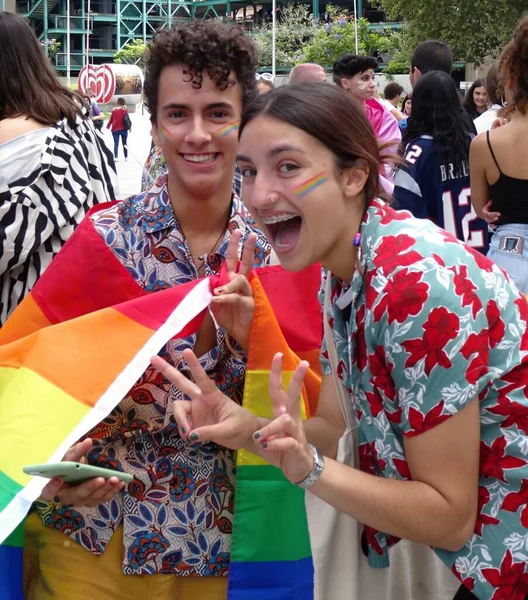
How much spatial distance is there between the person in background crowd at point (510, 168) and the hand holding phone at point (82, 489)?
283 cm

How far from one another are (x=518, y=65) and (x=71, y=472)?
127 inches

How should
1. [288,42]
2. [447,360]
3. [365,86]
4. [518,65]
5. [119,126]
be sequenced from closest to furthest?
[447,360] → [518,65] → [365,86] → [119,126] → [288,42]

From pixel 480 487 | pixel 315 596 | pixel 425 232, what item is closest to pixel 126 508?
pixel 315 596

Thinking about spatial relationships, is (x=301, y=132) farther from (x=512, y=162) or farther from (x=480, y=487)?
(x=512, y=162)

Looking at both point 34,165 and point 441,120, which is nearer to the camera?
point 34,165

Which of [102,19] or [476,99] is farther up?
[476,99]

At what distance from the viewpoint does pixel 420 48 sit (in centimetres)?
778

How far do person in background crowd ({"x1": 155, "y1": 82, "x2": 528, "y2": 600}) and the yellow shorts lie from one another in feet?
2.05

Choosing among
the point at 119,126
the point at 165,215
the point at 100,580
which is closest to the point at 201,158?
the point at 165,215

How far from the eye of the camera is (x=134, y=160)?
25688 mm

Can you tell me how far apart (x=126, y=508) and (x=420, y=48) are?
6132 millimetres

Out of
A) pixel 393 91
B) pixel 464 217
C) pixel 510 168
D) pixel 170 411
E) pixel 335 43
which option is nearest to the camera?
pixel 170 411

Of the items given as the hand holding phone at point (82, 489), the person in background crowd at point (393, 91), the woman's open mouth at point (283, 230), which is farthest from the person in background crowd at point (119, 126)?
the woman's open mouth at point (283, 230)

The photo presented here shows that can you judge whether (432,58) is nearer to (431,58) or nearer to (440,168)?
(431,58)
